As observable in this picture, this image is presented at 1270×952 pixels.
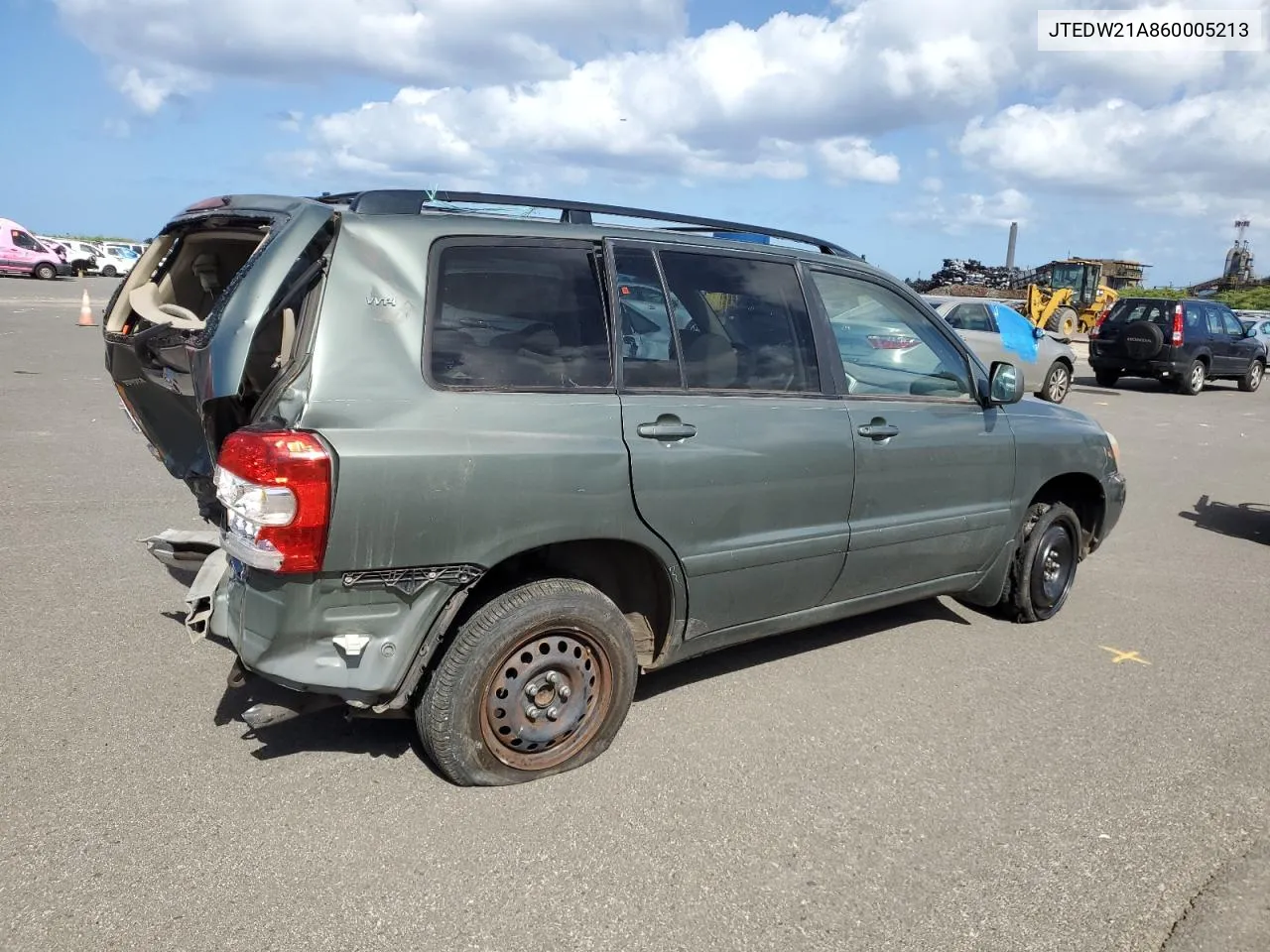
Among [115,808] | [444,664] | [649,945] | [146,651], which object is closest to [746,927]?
[649,945]

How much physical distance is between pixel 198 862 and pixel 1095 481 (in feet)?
15.1

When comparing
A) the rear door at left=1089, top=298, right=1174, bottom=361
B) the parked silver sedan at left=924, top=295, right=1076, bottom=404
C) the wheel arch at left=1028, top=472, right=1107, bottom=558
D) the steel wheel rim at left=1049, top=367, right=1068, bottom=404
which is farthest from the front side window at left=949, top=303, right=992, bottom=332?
the wheel arch at left=1028, top=472, right=1107, bottom=558

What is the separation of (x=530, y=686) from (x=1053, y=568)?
10.5 feet

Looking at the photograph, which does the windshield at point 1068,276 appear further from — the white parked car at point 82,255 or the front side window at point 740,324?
the white parked car at point 82,255

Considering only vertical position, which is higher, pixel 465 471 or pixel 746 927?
pixel 465 471

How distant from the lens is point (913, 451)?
14.0ft

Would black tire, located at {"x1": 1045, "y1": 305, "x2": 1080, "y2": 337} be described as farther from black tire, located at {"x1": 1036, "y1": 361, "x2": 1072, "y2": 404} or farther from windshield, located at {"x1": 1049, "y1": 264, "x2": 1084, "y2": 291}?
windshield, located at {"x1": 1049, "y1": 264, "x2": 1084, "y2": 291}

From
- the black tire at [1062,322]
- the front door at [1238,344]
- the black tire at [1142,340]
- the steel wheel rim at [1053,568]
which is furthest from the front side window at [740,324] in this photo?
the black tire at [1062,322]

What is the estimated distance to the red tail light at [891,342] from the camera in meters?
4.50

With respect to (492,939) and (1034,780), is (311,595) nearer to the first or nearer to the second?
(492,939)

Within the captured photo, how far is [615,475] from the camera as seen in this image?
11.0ft

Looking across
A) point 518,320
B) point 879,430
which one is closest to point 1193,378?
point 879,430

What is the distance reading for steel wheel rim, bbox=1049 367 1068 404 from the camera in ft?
55.1

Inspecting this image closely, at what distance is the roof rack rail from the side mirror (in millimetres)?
885
